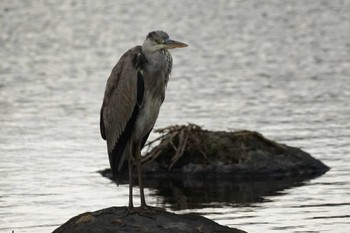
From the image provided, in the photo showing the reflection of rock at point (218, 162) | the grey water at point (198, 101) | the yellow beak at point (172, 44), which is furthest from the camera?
the reflection of rock at point (218, 162)

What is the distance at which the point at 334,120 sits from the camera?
26797 millimetres

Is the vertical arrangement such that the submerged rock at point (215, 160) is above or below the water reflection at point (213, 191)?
above

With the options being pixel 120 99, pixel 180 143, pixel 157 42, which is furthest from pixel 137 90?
pixel 180 143

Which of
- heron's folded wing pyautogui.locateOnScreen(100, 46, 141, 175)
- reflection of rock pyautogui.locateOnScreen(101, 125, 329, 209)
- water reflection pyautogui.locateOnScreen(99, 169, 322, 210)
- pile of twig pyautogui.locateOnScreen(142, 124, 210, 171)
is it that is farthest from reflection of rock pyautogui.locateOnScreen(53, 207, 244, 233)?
pile of twig pyautogui.locateOnScreen(142, 124, 210, 171)

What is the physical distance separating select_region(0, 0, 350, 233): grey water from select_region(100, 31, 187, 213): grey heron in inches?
96.1

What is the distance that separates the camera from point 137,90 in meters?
15.3

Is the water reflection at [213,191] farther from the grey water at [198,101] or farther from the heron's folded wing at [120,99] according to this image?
the heron's folded wing at [120,99]

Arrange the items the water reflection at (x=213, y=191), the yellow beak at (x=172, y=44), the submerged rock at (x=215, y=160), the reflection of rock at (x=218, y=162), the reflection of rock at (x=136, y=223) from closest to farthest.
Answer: the reflection of rock at (x=136, y=223), the yellow beak at (x=172, y=44), the water reflection at (x=213, y=191), the reflection of rock at (x=218, y=162), the submerged rock at (x=215, y=160)

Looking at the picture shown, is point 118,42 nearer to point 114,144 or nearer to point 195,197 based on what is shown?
point 195,197

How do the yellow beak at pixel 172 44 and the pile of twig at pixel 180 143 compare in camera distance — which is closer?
the yellow beak at pixel 172 44

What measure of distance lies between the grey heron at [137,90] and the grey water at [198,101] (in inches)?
96.1

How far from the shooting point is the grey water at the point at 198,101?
1911cm

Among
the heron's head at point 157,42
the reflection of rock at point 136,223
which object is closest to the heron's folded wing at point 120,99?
the heron's head at point 157,42

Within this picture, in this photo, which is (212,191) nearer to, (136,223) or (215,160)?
(215,160)
